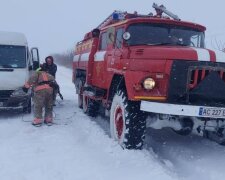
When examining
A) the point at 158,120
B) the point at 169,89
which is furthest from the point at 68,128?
the point at 169,89

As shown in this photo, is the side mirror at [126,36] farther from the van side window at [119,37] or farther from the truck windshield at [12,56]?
the truck windshield at [12,56]

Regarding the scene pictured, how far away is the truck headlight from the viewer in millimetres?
6109

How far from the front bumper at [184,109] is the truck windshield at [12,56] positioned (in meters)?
5.58

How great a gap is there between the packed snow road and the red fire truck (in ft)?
1.24

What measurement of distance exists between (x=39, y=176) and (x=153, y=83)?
219 cm

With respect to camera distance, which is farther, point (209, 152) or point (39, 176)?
point (209, 152)

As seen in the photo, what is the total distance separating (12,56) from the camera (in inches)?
421

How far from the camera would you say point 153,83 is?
6.11 m

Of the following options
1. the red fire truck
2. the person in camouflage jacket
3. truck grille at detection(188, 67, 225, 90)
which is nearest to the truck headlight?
the red fire truck

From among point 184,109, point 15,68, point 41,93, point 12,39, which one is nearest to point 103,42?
point 41,93

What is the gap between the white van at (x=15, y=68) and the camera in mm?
9820

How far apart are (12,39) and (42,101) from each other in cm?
266

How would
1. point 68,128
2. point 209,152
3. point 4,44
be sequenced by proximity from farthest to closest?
point 4,44 < point 68,128 < point 209,152

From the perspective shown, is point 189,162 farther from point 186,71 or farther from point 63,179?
point 63,179
